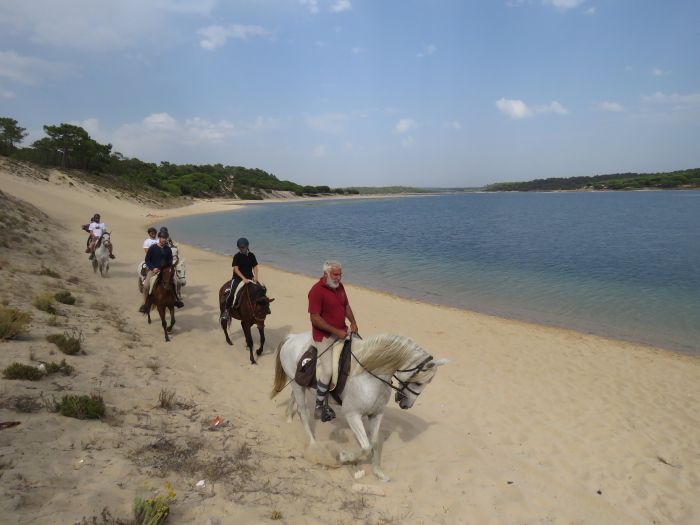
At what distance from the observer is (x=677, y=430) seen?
691 cm

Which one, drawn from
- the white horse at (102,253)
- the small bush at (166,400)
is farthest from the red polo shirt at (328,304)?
the white horse at (102,253)

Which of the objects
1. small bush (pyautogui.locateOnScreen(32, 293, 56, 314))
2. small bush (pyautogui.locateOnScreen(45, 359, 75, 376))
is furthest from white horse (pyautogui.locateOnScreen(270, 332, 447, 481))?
small bush (pyautogui.locateOnScreen(32, 293, 56, 314))

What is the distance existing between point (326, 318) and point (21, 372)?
4.49 meters

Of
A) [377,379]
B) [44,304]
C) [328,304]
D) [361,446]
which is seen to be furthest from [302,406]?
[44,304]

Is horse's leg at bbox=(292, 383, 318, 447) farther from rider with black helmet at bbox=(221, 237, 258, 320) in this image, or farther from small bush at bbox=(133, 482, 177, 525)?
rider with black helmet at bbox=(221, 237, 258, 320)

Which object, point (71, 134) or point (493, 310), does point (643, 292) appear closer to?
point (493, 310)

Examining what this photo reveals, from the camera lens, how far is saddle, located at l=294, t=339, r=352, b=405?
200 inches

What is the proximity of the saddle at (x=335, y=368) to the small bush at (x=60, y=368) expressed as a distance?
3.77 metres

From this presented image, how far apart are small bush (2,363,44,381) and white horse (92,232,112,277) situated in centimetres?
1063

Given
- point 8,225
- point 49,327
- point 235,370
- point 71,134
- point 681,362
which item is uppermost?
point 71,134

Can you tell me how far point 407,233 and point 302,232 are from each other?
36.7ft

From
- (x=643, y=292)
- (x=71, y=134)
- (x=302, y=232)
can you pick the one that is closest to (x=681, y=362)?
(x=643, y=292)

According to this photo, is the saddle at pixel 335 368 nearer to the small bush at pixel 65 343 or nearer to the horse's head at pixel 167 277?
the small bush at pixel 65 343

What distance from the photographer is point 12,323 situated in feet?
22.5
